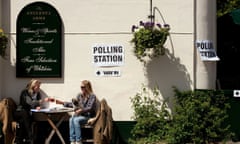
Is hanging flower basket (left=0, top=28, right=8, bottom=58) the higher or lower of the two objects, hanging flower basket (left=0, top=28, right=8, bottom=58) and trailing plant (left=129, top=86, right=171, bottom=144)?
the higher

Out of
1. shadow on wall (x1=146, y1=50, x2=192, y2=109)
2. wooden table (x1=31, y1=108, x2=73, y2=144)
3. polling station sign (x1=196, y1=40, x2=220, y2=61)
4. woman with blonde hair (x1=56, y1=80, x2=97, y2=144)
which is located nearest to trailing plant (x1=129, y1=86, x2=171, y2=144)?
shadow on wall (x1=146, y1=50, x2=192, y2=109)

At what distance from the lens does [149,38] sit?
10.5 meters

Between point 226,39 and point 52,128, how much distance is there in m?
7.30

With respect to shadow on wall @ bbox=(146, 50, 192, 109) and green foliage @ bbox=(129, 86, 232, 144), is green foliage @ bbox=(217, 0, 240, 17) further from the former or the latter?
green foliage @ bbox=(129, 86, 232, 144)

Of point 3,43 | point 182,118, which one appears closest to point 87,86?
point 3,43

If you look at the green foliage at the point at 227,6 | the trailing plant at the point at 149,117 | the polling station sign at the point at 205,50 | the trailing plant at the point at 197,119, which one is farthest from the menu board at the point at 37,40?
the green foliage at the point at 227,6

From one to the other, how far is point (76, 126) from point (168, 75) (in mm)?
2228

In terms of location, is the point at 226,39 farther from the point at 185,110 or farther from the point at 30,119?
the point at 30,119

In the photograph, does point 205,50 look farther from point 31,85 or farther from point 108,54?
point 31,85

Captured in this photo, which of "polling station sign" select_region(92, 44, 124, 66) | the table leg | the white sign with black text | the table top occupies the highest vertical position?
"polling station sign" select_region(92, 44, 124, 66)

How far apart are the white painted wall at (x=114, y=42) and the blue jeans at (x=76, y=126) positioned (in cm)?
73

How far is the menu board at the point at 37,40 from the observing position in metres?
11.3

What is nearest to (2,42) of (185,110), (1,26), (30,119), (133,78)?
(1,26)

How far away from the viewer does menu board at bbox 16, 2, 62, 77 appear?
1130 cm
